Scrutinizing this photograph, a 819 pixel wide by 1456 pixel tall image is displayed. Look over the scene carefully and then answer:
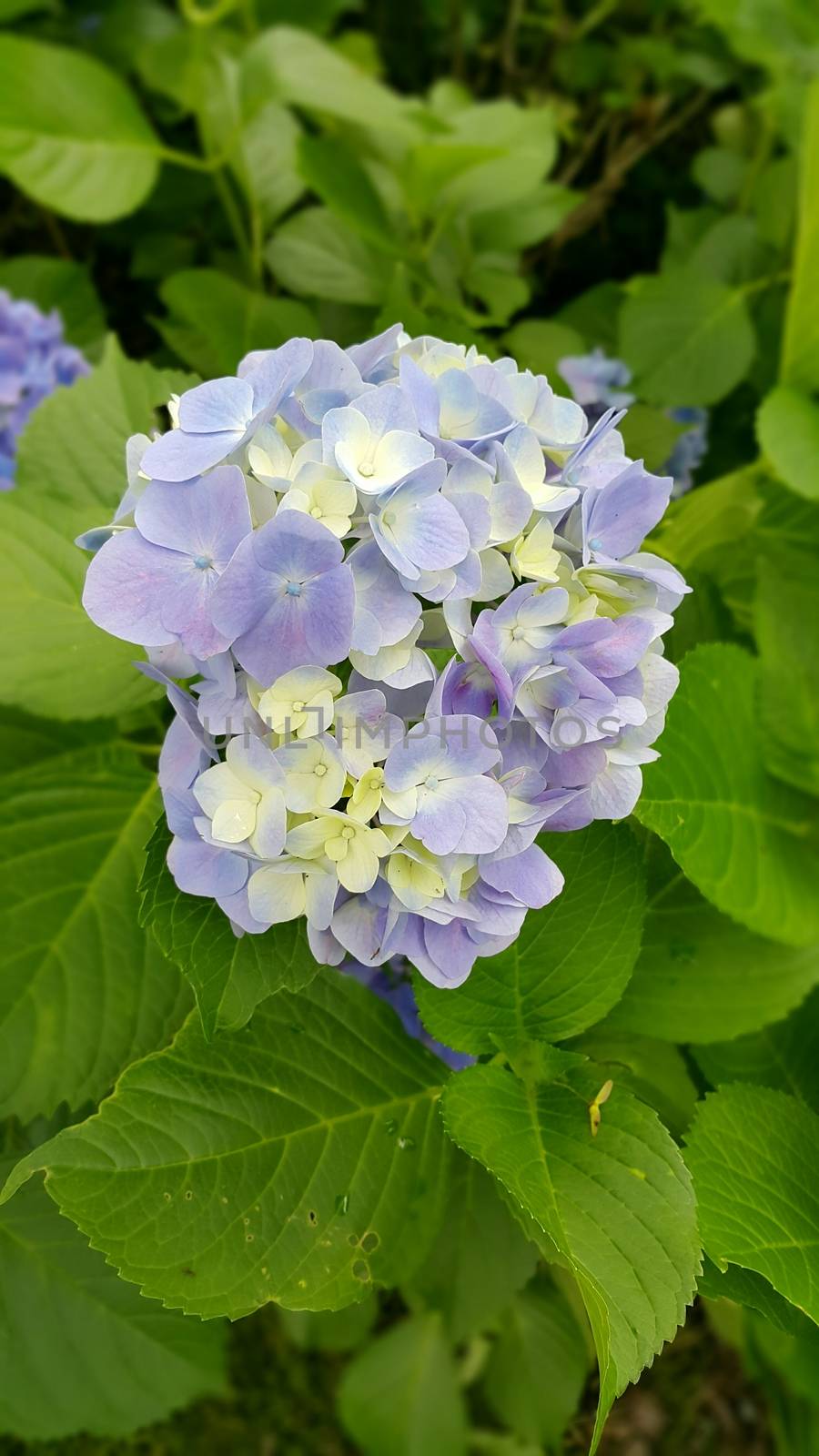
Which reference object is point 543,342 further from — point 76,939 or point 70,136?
point 76,939

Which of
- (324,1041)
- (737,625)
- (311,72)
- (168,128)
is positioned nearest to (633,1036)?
(324,1041)

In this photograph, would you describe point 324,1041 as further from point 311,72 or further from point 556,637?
point 311,72

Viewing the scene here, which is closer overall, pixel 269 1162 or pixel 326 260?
pixel 269 1162

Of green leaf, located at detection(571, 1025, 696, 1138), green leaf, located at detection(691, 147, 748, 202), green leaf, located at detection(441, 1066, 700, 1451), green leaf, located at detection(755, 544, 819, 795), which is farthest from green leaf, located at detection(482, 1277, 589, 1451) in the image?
green leaf, located at detection(691, 147, 748, 202)

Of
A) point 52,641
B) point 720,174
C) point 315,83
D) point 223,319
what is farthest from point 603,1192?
point 720,174

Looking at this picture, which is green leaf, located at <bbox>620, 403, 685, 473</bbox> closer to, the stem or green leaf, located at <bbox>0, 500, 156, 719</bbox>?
green leaf, located at <bbox>0, 500, 156, 719</bbox>

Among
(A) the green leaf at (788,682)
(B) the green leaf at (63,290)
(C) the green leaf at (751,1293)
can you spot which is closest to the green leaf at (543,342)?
(A) the green leaf at (788,682)

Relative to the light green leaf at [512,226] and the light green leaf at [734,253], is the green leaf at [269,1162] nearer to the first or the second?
the light green leaf at [512,226]
